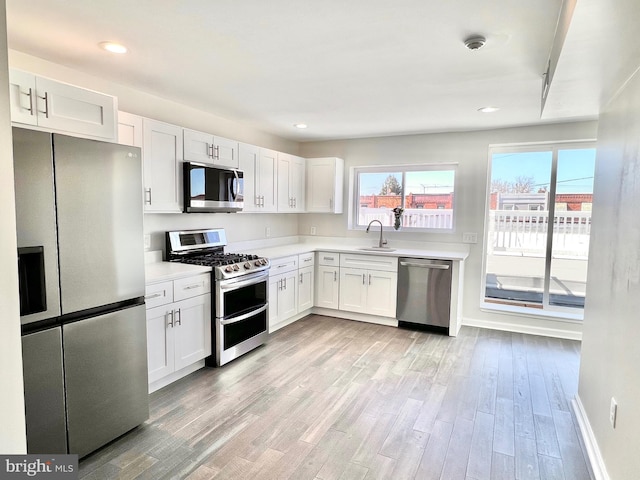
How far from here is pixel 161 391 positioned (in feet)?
9.45

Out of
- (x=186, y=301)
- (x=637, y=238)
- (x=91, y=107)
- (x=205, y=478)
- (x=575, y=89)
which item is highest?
(x=575, y=89)

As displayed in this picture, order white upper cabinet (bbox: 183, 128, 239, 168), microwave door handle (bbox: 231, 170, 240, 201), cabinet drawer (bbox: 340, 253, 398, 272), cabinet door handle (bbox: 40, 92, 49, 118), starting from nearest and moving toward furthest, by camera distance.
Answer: cabinet door handle (bbox: 40, 92, 49, 118), white upper cabinet (bbox: 183, 128, 239, 168), microwave door handle (bbox: 231, 170, 240, 201), cabinet drawer (bbox: 340, 253, 398, 272)

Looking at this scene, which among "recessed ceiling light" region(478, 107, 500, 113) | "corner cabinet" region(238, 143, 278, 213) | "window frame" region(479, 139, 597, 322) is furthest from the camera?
"window frame" region(479, 139, 597, 322)

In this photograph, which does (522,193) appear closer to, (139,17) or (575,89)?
(575,89)

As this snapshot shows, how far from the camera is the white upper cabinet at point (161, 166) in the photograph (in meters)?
2.99

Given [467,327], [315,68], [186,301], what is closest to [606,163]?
[315,68]

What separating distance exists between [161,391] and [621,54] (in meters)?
3.46

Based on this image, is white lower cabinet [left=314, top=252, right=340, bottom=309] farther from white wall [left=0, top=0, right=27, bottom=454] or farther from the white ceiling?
white wall [left=0, top=0, right=27, bottom=454]

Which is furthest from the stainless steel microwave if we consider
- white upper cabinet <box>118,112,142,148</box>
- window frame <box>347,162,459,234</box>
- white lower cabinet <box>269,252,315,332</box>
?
window frame <box>347,162,459,234</box>

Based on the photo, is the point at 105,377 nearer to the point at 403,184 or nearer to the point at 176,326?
the point at 176,326

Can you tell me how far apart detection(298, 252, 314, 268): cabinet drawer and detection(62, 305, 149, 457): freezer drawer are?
243 cm

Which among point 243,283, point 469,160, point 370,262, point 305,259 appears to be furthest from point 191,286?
point 469,160

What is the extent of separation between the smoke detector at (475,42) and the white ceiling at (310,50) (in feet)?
0.18

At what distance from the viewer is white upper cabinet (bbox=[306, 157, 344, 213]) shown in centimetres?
Answer: 515
